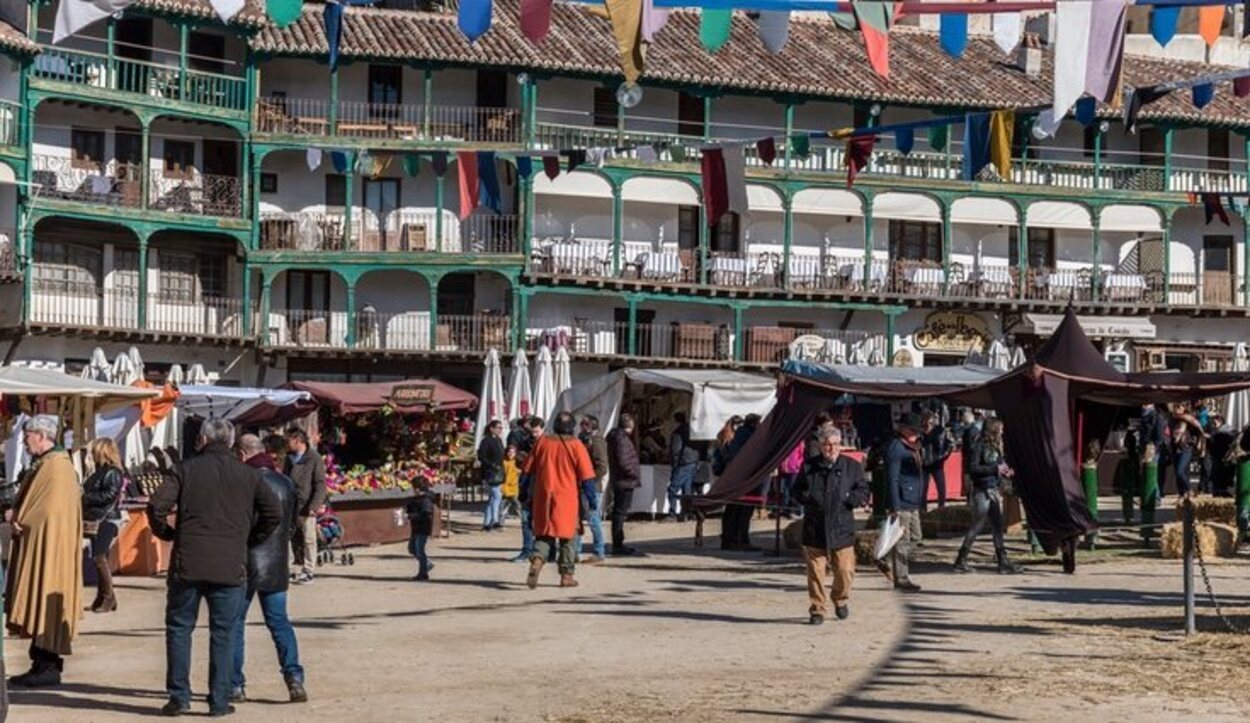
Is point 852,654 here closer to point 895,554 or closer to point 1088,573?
point 895,554

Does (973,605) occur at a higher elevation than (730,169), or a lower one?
lower

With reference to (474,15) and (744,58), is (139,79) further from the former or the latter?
(474,15)

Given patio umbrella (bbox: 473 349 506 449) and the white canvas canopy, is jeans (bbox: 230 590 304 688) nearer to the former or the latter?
the white canvas canopy

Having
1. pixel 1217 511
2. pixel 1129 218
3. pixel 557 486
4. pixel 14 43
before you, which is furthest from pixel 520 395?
pixel 1129 218

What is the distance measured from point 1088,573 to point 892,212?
35.4m

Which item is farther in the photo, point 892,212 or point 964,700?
point 892,212

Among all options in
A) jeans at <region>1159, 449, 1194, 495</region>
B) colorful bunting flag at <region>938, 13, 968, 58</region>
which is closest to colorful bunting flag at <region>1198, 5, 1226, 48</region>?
colorful bunting flag at <region>938, 13, 968, 58</region>

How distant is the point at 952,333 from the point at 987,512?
35601 mm

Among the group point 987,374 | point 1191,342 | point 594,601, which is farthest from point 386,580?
point 1191,342

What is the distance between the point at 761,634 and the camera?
16.8m

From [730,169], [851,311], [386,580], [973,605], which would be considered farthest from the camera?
[851,311]

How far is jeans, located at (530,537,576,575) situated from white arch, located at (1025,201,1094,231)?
3879cm

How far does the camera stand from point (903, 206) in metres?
57.3

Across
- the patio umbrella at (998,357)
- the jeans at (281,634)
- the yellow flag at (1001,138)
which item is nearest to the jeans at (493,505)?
the yellow flag at (1001,138)
